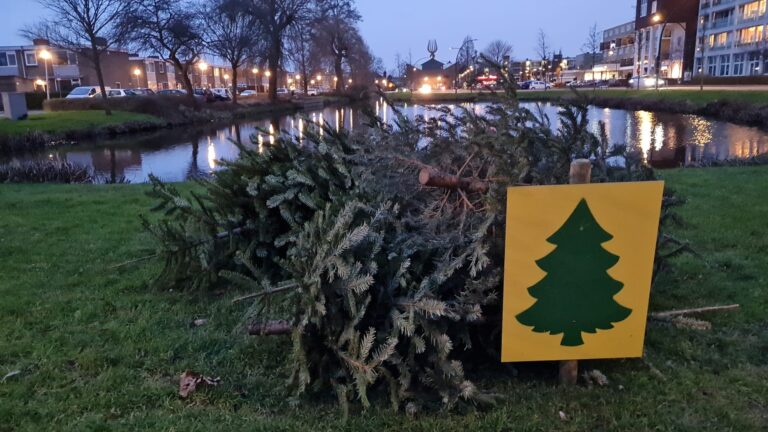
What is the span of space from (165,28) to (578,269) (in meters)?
42.7

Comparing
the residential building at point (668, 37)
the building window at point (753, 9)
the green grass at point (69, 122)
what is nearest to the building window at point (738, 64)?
the building window at point (753, 9)

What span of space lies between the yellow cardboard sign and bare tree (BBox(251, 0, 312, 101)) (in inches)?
1808

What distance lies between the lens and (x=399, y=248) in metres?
3.71

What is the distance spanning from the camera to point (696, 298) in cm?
491

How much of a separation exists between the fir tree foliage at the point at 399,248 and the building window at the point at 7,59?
8743cm

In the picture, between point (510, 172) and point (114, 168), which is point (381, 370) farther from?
point (114, 168)

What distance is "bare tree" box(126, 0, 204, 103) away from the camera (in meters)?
38.7

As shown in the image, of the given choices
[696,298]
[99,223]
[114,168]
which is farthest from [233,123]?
[696,298]

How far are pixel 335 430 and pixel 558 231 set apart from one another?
5.31 ft

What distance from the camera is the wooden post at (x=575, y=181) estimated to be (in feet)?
11.1

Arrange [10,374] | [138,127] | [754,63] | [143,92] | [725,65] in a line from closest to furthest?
[10,374] < [138,127] < [143,92] < [754,63] < [725,65]

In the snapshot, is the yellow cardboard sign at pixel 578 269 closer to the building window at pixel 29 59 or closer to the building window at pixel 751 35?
the building window at pixel 751 35

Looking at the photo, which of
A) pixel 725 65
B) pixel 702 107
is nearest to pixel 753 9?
pixel 725 65

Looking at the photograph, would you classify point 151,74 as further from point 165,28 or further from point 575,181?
point 575,181
